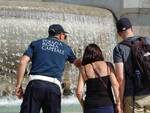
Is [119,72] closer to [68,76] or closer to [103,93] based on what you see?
[103,93]

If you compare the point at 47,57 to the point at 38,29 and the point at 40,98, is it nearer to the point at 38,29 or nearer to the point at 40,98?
the point at 40,98

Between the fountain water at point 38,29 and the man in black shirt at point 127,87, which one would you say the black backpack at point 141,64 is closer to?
the man in black shirt at point 127,87

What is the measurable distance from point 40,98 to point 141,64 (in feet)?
3.16

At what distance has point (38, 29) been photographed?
440 inches

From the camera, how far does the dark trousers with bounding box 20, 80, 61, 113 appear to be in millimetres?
4642

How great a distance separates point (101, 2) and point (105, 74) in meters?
10.2

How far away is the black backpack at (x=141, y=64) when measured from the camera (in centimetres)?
427

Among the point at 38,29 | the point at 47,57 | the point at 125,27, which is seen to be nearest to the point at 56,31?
the point at 47,57

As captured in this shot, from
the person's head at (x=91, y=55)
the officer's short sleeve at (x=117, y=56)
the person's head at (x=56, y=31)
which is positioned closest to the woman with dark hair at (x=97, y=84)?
the person's head at (x=91, y=55)

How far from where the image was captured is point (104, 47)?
12102mm

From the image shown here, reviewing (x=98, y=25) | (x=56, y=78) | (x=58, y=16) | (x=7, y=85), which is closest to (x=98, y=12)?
(x=98, y=25)

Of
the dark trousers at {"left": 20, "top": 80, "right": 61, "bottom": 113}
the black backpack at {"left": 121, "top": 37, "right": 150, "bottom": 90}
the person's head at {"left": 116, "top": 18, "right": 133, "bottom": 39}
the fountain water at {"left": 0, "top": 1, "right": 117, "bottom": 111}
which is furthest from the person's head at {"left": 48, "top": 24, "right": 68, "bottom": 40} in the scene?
the fountain water at {"left": 0, "top": 1, "right": 117, "bottom": 111}

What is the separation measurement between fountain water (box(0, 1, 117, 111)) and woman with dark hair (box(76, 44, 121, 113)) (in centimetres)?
589

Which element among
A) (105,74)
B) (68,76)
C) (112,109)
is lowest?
(68,76)
